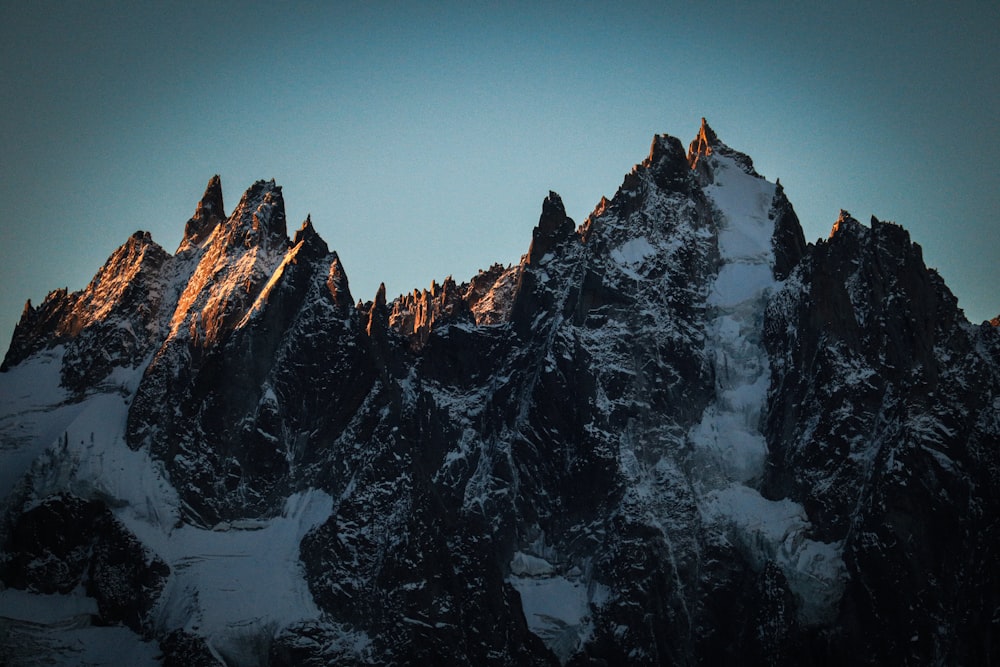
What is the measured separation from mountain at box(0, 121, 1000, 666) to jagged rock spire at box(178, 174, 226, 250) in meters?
8.34

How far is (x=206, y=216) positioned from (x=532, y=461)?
51920 millimetres

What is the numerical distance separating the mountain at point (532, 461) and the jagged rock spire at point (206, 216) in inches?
329

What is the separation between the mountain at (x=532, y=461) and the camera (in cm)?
12731

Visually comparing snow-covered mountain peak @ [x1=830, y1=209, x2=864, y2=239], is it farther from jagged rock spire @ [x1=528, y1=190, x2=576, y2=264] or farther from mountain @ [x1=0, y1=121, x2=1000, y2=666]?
jagged rock spire @ [x1=528, y1=190, x2=576, y2=264]

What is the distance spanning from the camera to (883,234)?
468ft

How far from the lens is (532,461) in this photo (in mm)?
140375

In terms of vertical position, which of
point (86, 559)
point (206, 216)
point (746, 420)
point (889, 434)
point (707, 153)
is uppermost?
point (707, 153)

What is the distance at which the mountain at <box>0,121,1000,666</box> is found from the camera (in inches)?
5012

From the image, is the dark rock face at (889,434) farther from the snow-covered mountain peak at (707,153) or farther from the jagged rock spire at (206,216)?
the jagged rock spire at (206,216)

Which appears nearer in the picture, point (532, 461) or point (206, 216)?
point (532, 461)

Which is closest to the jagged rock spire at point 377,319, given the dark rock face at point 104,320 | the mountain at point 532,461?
the mountain at point 532,461

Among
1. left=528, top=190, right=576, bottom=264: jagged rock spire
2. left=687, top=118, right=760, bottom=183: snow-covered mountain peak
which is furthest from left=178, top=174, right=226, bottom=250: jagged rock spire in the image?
left=687, top=118, right=760, bottom=183: snow-covered mountain peak

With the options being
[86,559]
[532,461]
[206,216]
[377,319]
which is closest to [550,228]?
[377,319]

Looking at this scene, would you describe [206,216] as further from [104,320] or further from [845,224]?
[845,224]
